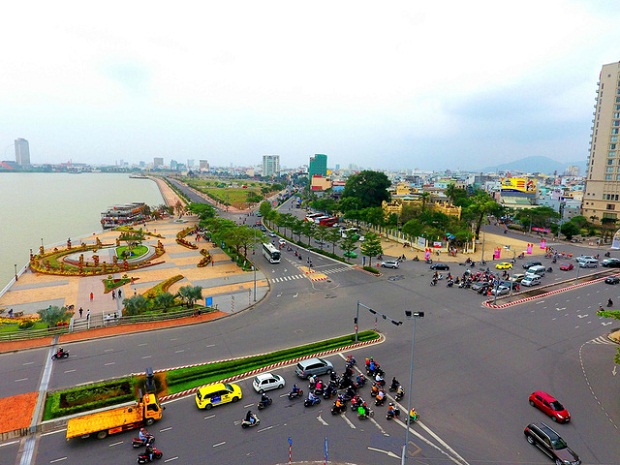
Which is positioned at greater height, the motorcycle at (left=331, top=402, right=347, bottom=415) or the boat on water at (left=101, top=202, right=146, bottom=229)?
the boat on water at (left=101, top=202, right=146, bottom=229)

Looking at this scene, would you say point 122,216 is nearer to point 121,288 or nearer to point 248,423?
point 121,288

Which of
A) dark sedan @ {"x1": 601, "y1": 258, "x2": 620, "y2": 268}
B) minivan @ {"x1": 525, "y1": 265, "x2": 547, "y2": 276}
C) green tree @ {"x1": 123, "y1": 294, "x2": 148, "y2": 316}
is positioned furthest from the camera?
dark sedan @ {"x1": 601, "y1": 258, "x2": 620, "y2": 268}

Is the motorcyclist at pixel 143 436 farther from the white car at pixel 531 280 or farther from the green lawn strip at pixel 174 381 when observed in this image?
the white car at pixel 531 280

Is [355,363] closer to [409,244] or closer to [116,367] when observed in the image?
[116,367]

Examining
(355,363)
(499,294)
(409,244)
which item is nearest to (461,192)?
(409,244)

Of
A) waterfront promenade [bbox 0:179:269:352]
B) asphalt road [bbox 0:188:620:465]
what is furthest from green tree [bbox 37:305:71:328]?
asphalt road [bbox 0:188:620:465]

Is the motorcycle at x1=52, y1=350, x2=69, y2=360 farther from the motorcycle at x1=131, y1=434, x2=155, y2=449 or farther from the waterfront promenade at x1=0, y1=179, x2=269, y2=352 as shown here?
the motorcycle at x1=131, y1=434, x2=155, y2=449
